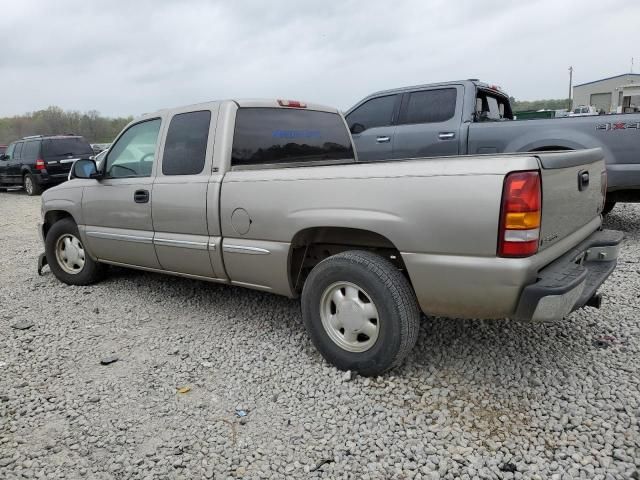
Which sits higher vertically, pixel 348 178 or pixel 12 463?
pixel 348 178

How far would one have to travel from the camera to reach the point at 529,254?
2410mm

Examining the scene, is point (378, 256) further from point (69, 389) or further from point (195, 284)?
point (195, 284)

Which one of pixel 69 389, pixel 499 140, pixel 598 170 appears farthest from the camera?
pixel 499 140

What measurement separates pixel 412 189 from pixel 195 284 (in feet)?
9.98

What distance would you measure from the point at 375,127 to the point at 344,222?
4767 mm

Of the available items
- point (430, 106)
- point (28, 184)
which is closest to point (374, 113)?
point (430, 106)

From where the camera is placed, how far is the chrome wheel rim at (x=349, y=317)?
291 centimetres

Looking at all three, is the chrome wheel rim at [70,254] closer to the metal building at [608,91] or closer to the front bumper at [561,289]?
the front bumper at [561,289]

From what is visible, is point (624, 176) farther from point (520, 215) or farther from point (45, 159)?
point (45, 159)

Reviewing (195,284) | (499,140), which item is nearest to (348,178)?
(195,284)

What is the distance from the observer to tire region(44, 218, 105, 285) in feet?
16.5

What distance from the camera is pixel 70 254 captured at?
5.14m

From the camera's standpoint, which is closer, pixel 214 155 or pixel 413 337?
pixel 413 337

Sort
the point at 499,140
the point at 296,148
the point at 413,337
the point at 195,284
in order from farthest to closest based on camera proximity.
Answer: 1. the point at 499,140
2. the point at 195,284
3. the point at 296,148
4. the point at 413,337
